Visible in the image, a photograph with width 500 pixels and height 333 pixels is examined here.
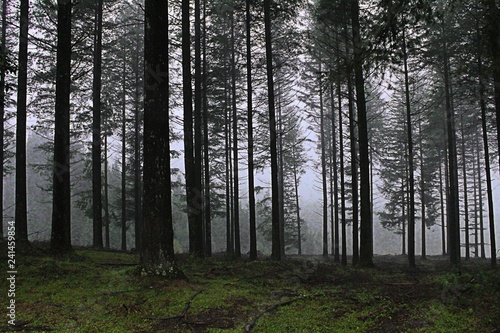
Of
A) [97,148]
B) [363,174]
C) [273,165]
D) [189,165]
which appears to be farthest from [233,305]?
[97,148]

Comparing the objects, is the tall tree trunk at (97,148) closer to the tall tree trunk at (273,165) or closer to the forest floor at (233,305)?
the tall tree trunk at (273,165)

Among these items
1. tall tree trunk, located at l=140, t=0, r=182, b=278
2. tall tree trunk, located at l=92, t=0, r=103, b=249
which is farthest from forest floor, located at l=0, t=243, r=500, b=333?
tall tree trunk, located at l=92, t=0, r=103, b=249

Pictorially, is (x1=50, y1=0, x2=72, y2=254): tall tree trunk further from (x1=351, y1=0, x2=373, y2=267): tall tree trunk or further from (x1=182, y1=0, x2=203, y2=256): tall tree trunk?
(x1=351, y1=0, x2=373, y2=267): tall tree trunk

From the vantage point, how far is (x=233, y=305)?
5.30 meters

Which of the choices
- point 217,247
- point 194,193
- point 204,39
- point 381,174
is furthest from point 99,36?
point 217,247

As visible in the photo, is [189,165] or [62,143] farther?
[189,165]

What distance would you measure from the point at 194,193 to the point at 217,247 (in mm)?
49750

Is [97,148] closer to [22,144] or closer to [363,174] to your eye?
[22,144]

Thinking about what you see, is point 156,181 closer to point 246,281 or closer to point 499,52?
point 246,281

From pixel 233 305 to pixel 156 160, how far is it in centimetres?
312

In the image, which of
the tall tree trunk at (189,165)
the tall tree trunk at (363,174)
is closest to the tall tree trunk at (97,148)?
the tall tree trunk at (189,165)

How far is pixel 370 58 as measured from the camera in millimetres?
6484

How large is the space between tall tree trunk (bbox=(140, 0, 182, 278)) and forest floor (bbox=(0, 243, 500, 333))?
0.45m

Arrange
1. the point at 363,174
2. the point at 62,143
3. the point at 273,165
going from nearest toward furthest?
the point at 62,143 → the point at 363,174 → the point at 273,165
